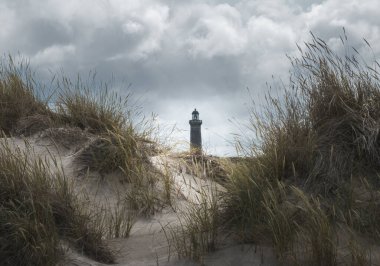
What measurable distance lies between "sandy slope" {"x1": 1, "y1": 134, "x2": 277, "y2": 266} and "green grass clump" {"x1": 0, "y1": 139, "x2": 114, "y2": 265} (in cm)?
17

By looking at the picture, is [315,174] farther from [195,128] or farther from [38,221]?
[195,128]

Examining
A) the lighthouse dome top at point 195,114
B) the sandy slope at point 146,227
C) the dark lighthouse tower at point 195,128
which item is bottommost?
the sandy slope at point 146,227

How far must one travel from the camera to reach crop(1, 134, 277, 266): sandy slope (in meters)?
4.27

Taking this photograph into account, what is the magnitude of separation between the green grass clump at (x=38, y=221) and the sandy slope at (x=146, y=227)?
172 millimetres

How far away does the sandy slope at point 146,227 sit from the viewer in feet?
14.0

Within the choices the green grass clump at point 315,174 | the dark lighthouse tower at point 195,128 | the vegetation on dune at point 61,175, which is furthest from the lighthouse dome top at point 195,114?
the green grass clump at point 315,174

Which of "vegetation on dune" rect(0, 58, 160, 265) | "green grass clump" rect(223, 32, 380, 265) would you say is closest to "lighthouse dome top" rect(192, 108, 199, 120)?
"vegetation on dune" rect(0, 58, 160, 265)

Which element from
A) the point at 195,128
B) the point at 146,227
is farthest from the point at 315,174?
the point at 195,128

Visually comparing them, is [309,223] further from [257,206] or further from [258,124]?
[258,124]

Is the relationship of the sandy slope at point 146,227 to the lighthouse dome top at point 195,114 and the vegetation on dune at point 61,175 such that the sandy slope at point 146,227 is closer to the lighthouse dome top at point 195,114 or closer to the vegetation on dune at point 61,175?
the vegetation on dune at point 61,175

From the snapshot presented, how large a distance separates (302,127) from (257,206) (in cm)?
121

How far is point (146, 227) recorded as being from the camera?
5.55 metres

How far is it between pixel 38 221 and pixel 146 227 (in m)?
1.53

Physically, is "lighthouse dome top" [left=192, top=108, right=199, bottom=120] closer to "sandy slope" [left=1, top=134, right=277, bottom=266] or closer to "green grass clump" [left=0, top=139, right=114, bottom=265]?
"sandy slope" [left=1, top=134, right=277, bottom=266]
